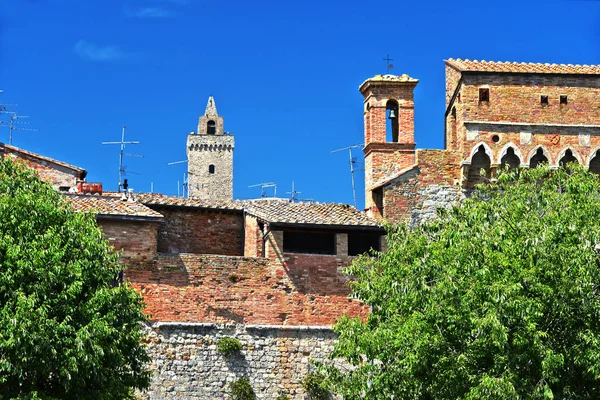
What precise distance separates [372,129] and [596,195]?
15271mm

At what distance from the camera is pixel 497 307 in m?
29.6

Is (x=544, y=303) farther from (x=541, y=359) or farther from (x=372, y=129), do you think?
(x=372, y=129)

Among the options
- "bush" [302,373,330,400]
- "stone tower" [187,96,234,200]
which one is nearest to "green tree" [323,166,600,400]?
"bush" [302,373,330,400]

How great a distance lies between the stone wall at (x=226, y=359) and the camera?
39.1 metres

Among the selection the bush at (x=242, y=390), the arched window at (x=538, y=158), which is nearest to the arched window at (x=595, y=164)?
the arched window at (x=538, y=158)

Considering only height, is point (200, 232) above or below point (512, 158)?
below

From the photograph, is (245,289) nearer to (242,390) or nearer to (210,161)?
(242,390)

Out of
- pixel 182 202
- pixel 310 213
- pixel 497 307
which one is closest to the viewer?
pixel 497 307

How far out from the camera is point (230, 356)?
39.9 metres

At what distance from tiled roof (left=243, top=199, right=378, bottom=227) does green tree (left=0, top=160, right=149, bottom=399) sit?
9.13 m

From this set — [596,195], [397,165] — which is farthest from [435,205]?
[596,195]

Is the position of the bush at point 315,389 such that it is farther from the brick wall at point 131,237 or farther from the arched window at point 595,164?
the arched window at point 595,164

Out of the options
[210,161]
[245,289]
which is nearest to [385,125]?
[245,289]

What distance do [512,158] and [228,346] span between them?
12.0 m
